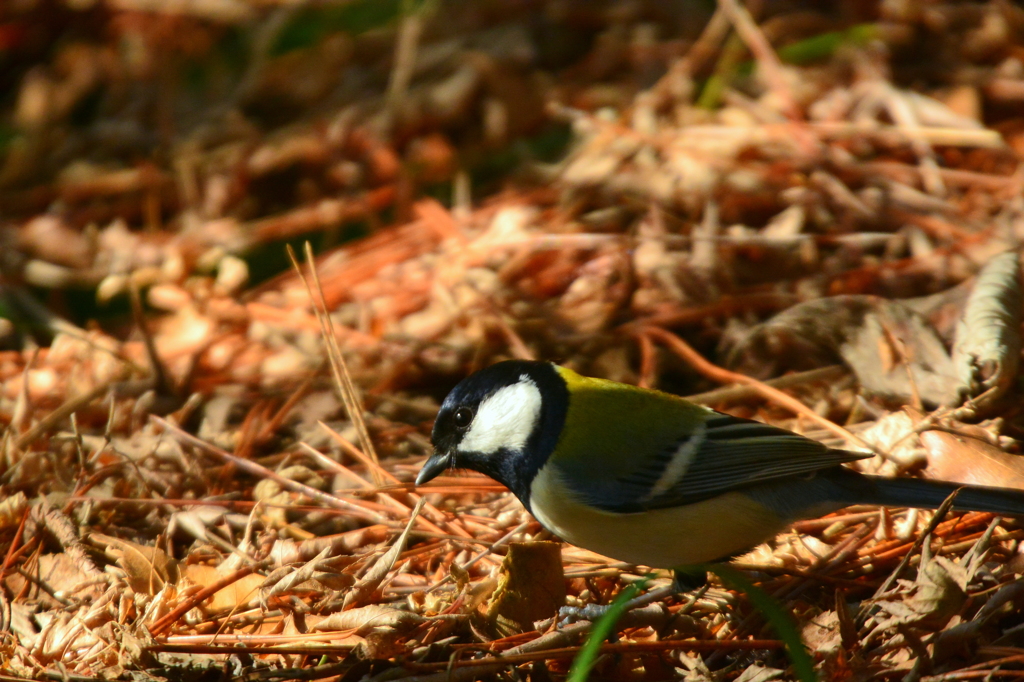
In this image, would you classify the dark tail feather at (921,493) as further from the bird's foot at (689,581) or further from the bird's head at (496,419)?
the bird's head at (496,419)

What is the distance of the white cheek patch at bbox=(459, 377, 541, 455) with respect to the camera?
7.77ft

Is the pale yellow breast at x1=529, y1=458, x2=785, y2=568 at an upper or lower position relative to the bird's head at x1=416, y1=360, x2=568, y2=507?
lower

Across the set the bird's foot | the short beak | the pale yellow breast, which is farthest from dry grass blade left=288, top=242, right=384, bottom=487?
the bird's foot

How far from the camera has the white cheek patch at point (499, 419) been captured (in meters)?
2.37

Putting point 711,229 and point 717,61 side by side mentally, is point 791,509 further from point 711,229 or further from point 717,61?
point 717,61

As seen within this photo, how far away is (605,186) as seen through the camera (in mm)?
3676

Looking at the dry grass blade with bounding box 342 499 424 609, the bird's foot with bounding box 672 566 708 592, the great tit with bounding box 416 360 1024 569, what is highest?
the great tit with bounding box 416 360 1024 569

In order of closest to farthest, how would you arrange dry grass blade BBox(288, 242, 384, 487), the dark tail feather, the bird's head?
the dark tail feather → the bird's head → dry grass blade BBox(288, 242, 384, 487)

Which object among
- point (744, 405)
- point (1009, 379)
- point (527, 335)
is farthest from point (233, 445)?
point (1009, 379)

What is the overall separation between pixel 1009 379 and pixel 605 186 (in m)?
1.78

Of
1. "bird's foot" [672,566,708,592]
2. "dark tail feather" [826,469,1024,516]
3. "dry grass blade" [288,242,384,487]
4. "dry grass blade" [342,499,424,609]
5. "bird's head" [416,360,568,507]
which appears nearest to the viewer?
"dark tail feather" [826,469,1024,516]

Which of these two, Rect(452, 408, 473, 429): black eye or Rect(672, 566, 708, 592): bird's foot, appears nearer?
Rect(672, 566, 708, 592): bird's foot

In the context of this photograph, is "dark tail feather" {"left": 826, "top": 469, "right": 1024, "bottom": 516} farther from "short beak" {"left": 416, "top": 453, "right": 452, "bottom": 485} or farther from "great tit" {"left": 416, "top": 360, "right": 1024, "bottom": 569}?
"short beak" {"left": 416, "top": 453, "right": 452, "bottom": 485}

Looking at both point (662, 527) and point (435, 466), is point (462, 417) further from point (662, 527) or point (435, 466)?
point (662, 527)
